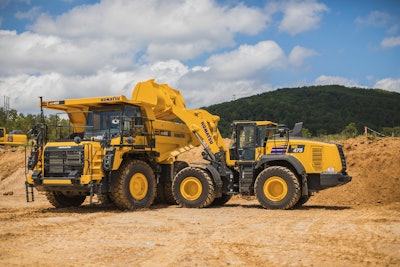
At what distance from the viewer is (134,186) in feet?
48.8

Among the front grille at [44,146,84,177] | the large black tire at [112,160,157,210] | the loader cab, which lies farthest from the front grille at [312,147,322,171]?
the front grille at [44,146,84,177]

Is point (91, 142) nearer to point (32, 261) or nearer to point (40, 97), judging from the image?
point (40, 97)

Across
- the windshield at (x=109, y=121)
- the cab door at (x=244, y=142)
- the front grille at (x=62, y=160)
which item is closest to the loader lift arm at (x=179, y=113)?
the cab door at (x=244, y=142)

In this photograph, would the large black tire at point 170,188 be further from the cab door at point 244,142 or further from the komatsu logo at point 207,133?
the cab door at point 244,142

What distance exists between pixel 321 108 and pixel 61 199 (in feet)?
152

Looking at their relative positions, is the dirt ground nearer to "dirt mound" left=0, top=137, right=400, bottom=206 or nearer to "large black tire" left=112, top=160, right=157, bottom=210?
"large black tire" left=112, top=160, right=157, bottom=210

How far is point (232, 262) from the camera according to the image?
721cm

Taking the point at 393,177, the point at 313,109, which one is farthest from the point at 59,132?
the point at 313,109

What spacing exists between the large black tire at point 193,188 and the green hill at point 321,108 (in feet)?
82.5

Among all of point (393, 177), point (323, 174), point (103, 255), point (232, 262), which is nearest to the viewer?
point (232, 262)

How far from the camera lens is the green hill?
48906mm

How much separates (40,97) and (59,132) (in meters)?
1.25

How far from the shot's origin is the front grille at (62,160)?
13845 millimetres

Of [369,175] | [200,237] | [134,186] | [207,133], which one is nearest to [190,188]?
[134,186]
